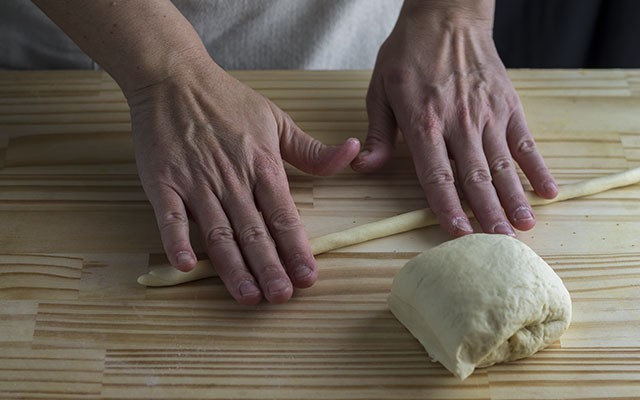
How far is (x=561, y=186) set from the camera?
1.57 meters

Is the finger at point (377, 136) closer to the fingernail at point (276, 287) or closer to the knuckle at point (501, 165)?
the knuckle at point (501, 165)

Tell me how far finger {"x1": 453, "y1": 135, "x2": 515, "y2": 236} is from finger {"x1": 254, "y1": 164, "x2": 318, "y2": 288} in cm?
33

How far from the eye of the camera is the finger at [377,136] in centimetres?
158

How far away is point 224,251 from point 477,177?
19.5 inches

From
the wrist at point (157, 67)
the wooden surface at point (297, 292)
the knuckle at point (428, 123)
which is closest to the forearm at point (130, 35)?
the wrist at point (157, 67)

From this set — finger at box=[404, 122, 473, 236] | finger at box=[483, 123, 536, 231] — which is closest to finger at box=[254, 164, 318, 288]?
finger at box=[404, 122, 473, 236]

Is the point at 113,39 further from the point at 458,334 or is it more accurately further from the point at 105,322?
the point at 458,334

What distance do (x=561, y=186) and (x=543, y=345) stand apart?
416 millimetres

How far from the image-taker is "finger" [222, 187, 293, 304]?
4.34 ft

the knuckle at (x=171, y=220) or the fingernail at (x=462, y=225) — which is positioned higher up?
the knuckle at (x=171, y=220)

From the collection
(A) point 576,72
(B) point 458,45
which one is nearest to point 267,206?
(B) point 458,45

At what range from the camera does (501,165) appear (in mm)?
1532

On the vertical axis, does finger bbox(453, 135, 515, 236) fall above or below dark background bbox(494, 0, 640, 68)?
above

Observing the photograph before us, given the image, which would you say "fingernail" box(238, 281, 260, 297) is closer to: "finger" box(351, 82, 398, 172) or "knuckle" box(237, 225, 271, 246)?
"knuckle" box(237, 225, 271, 246)
